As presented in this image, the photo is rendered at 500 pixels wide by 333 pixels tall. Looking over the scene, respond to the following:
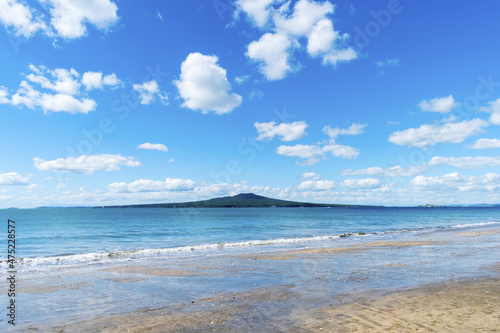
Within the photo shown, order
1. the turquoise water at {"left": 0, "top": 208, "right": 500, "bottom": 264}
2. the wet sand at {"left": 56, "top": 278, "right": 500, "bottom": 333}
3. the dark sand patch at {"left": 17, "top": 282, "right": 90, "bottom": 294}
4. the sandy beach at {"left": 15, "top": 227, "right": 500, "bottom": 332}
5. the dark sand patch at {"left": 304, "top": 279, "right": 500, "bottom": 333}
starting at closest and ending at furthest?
the dark sand patch at {"left": 304, "top": 279, "right": 500, "bottom": 333} < the wet sand at {"left": 56, "top": 278, "right": 500, "bottom": 333} < the sandy beach at {"left": 15, "top": 227, "right": 500, "bottom": 332} < the dark sand patch at {"left": 17, "top": 282, "right": 90, "bottom": 294} < the turquoise water at {"left": 0, "top": 208, "right": 500, "bottom": 264}

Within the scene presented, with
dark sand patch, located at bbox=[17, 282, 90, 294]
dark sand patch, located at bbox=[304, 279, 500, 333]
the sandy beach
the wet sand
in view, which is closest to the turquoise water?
dark sand patch, located at bbox=[17, 282, 90, 294]

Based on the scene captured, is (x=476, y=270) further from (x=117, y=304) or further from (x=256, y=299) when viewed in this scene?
(x=117, y=304)

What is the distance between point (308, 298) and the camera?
1262cm

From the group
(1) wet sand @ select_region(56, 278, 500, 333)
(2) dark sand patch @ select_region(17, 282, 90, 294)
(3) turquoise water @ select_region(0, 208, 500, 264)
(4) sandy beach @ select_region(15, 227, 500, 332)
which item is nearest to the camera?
(1) wet sand @ select_region(56, 278, 500, 333)

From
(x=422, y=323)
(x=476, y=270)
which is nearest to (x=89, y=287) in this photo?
(x=422, y=323)

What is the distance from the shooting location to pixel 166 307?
472 inches

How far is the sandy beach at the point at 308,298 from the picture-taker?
977 centimetres

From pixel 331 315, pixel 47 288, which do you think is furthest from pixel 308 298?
pixel 47 288

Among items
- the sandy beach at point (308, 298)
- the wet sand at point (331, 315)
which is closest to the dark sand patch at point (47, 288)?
the sandy beach at point (308, 298)

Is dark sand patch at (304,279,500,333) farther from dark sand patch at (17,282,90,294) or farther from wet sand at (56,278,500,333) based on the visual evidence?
dark sand patch at (17,282,90,294)

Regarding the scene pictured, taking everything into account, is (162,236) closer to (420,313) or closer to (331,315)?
(331,315)

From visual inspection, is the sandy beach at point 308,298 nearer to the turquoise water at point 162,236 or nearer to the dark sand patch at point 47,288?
the dark sand patch at point 47,288

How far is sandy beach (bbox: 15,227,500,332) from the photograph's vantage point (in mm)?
9766

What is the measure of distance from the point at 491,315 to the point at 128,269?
19695 millimetres
